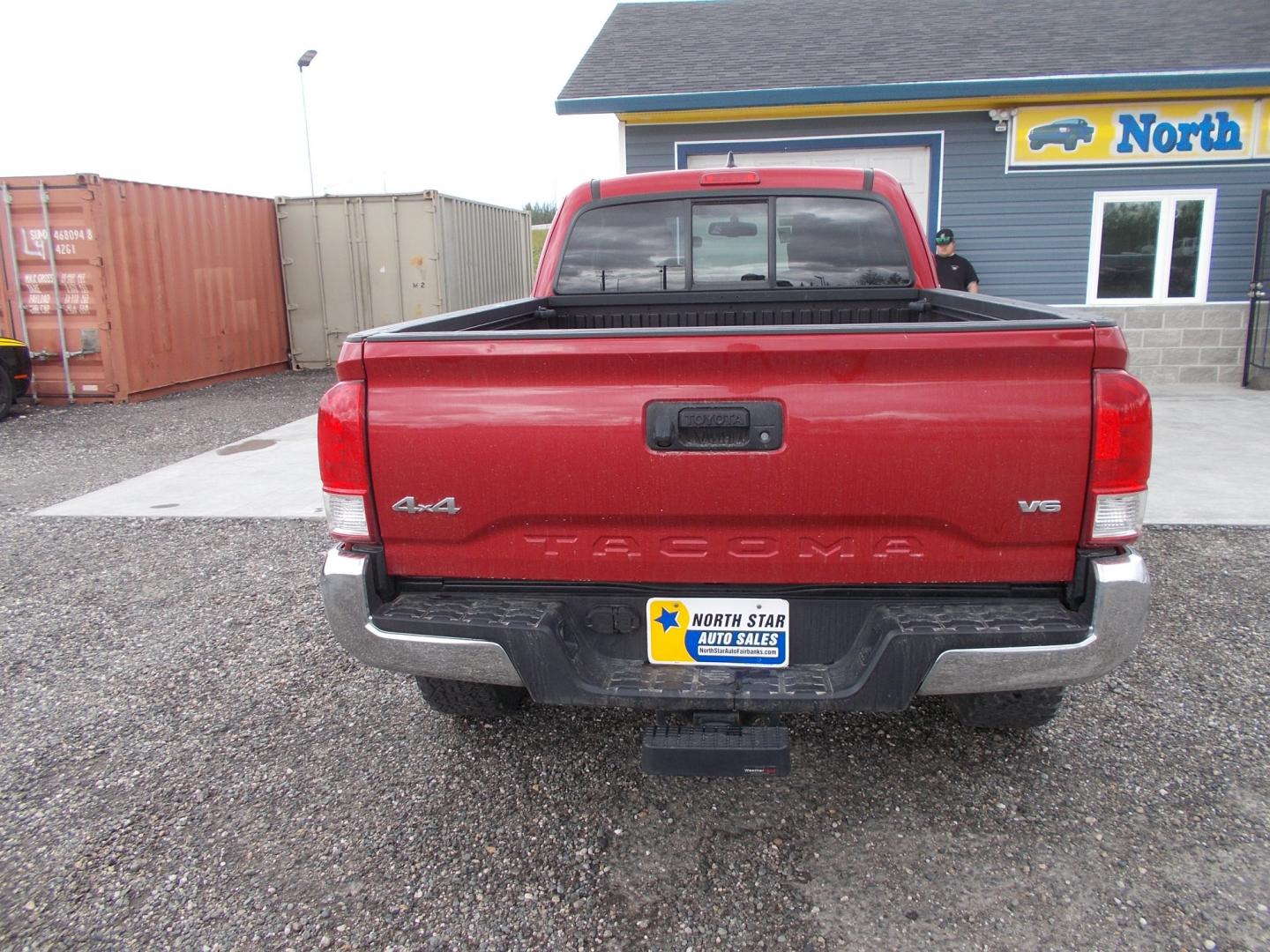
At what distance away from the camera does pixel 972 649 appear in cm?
227

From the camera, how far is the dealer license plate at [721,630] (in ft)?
7.97

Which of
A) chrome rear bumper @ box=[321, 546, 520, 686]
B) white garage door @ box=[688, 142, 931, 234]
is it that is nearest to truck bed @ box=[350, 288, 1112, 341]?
chrome rear bumper @ box=[321, 546, 520, 686]

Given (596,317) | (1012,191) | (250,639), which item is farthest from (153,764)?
(1012,191)

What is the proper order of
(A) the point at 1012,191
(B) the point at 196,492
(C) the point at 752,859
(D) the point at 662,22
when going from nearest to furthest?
(C) the point at 752,859
(B) the point at 196,492
(A) the point at 1012,191
(D) the point at 662,22

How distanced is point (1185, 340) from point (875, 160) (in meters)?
4.36

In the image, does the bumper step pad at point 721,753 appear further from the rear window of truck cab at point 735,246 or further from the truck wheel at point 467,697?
the rear window of truck cab at point 735,246

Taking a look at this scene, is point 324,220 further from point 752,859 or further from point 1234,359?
point 752,859

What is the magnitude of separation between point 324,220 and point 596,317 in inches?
508

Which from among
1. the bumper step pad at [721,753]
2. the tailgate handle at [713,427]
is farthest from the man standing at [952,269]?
the bumper step pad at [721,753]

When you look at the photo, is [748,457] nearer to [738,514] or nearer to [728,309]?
[738,514]

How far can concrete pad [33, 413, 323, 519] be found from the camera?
261 inches

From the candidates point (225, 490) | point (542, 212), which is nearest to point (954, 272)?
point (225, 490)

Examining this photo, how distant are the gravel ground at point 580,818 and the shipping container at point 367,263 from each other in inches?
453

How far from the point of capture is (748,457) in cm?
230
